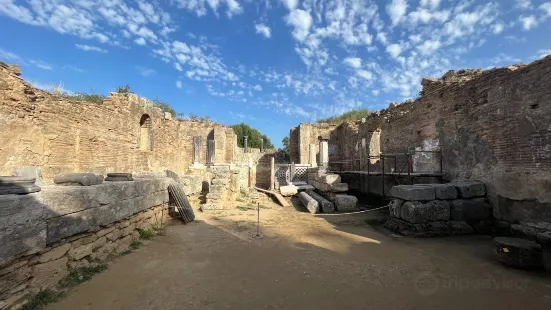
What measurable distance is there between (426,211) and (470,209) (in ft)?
4.24

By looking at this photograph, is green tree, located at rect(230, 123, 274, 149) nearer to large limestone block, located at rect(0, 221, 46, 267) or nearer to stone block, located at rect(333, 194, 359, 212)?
stone block, located at rect(333, 194, 359, 212)

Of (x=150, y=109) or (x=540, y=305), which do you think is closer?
(x=540, y=305)

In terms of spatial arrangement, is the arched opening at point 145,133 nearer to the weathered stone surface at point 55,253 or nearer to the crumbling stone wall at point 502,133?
the weathered stone surface at point 55,253

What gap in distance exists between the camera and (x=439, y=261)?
14.5ft

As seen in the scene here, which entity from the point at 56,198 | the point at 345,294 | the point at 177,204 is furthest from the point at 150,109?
the point at 345,294

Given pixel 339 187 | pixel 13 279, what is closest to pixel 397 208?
pixel 339 187

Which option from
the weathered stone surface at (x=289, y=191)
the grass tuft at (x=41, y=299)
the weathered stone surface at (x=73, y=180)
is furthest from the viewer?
the weathered stone surface at (x=289, y=191)

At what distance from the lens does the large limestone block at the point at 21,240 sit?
2506 millimetres

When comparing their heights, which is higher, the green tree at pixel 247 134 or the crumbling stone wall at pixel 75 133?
the green tree at pixel 247 134

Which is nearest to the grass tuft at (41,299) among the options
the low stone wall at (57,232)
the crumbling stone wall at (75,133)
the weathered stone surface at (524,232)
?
the low stone wall at (57,232)

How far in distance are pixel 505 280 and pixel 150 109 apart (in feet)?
45.6

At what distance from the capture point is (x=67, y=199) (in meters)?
3.42

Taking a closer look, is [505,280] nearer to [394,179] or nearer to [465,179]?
[465,179]

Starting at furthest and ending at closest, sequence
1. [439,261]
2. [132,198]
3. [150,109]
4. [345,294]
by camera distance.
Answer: [150,109] → [132,198] → [439,261] → [345,294]
